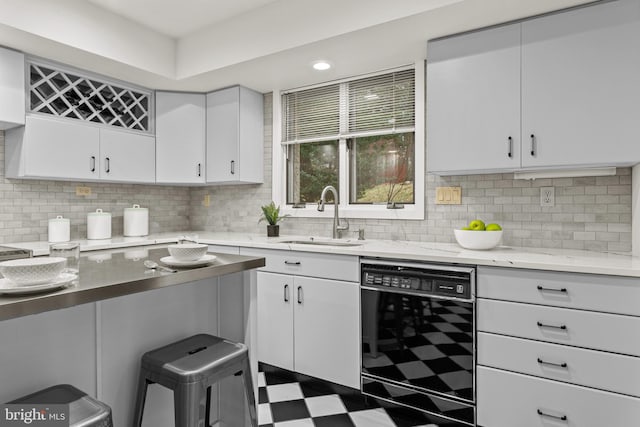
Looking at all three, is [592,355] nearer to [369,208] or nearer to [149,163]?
[369,208]

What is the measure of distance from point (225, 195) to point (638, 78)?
332 centimetres

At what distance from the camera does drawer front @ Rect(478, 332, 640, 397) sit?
1730mm

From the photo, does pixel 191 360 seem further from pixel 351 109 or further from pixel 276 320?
pixel 351 109

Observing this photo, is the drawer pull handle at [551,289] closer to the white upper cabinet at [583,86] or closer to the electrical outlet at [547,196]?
the white upper cabinet at [583,86]

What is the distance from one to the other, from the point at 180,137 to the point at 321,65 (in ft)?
4.97

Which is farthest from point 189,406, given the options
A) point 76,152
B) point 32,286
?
point 76,152

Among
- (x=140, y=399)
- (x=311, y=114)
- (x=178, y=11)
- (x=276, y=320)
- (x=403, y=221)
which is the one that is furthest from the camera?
(x=311, y=114)

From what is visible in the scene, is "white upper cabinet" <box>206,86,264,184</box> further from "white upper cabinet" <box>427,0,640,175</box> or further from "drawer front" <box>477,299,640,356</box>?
"drawer front" <box>477,299,640,356</box>

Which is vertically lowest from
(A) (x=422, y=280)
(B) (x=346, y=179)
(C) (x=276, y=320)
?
(C) (x=276, y=320)

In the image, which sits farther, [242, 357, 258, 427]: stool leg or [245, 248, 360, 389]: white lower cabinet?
[245, 248, 360, 389]: white lower cabinet

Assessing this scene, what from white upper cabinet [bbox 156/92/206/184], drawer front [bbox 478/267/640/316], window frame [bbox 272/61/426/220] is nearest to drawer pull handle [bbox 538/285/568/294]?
drawer front [bbox 478/267/640/316]

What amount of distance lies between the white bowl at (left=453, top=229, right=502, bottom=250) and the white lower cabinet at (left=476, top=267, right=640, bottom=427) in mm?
318

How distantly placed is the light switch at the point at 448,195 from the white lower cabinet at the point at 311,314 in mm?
867

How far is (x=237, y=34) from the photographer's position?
9.77ft
